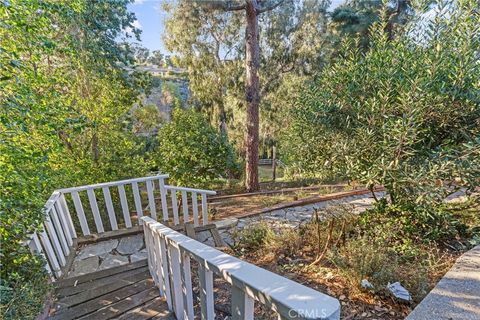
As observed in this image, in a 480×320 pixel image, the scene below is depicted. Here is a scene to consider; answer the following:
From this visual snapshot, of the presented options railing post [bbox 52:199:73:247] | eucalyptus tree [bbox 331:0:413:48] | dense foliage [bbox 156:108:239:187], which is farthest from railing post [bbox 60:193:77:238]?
eucalyptus tree [bbox 331:0:413:48]

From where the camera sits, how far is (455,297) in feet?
5.59

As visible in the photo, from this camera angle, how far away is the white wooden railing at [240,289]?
70 centimetres

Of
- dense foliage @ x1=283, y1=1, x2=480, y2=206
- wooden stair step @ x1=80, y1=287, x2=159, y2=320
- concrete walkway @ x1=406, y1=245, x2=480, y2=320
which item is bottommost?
wooden stair step @ x1=80, y1=287, x2=159, y2=320

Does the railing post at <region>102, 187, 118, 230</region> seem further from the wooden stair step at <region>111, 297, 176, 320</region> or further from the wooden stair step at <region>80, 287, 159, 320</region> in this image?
the wooden stair step at <region>111, 297, 176, 320</region>

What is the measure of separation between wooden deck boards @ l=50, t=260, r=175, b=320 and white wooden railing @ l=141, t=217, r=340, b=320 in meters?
0.37

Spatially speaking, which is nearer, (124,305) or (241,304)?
(241,304)

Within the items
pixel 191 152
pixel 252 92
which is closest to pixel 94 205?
pixel 191 152

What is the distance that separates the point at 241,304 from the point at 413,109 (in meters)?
2.04

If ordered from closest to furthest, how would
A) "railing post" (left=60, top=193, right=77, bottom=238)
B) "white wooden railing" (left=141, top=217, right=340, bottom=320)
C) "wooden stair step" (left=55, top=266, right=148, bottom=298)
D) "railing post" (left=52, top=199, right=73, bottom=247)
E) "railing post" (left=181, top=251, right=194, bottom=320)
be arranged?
1. "white wooden railing" (left=141, top=217, right=340, bottom=320)
2. "railing post" (left=181, top=251, right=194, bottom=320)
3. "wooden stair step" (left=55, top=266, right=148, bottom=298)
4. "railing post" (left=52, top=199, right=73, bottom=247)
5. "railing post" (left=60, top=193, right=77, bottom=238)

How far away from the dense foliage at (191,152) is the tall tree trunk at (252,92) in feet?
3.30

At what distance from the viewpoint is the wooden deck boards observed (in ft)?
5.93

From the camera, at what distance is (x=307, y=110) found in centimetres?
298

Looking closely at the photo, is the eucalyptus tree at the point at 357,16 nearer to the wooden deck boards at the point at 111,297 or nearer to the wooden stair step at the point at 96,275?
the wooden stair step at the point at 96,275

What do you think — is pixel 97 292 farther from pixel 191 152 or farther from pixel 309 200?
pixel 309 200
